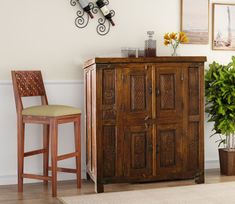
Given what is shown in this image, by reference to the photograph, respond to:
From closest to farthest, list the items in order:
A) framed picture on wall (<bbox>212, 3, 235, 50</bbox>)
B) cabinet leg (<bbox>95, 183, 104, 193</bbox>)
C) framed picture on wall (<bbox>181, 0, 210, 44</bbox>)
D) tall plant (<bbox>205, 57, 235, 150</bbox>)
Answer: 1. cabinet leg (<bbox>95, 183, 104, 193</bbox>)
2. tall plant (<bbox>205, 57, 235, 150</bbox>)
3. framed picture on wall (<bbox>181, 0, 210, 44</bbox>)
4. framed picture on wall (<bbox>212, 3, 235, 50</bbox>)

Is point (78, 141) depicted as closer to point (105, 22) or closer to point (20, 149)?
point (20, 149)

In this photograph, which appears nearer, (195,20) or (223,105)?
(223,105)

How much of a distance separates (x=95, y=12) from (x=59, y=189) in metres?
1.67

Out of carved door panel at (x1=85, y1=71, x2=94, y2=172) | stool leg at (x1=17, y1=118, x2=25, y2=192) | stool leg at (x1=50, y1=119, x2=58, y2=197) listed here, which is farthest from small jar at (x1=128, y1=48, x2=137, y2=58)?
stool leg at (x1=17, y1=118, x2=25, y2=192)

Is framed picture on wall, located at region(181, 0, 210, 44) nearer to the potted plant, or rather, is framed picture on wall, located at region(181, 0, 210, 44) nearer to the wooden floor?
the potted plant

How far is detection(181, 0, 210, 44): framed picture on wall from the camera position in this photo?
4.59m

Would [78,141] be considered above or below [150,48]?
below

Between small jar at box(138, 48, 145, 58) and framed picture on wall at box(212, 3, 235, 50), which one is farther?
framed picture on wall at box(212, 3, 235, 50)

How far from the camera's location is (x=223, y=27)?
4.72 m

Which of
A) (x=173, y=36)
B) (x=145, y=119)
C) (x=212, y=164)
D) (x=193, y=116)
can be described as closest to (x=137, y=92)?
(x=145, y=119)

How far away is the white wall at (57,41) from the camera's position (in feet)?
13.6

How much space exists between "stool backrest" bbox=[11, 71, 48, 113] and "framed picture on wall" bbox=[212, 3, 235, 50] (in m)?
1.81

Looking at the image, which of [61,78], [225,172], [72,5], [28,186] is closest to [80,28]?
[72,5]

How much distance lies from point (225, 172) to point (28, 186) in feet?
6.09
